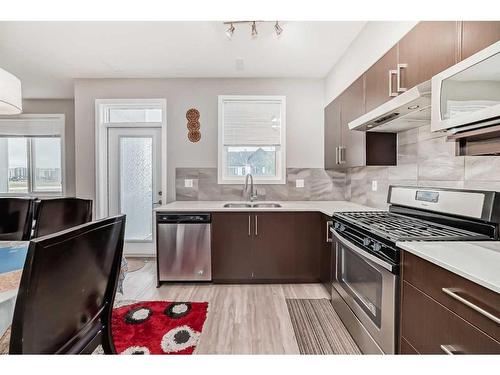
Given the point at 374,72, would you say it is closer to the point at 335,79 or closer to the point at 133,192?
the point at 335,79

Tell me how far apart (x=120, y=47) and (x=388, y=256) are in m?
3.02

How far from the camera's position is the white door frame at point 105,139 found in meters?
3.56

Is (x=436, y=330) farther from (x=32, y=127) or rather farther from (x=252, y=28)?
(x=32, y=127)

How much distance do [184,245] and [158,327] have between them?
0.91m

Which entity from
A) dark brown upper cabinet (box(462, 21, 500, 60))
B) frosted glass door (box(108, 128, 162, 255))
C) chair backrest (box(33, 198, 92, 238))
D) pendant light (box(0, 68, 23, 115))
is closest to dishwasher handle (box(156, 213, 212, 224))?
chair backrest (box(33, 198, 92, 238))

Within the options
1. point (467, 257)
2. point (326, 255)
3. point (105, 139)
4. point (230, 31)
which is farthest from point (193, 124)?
point (467, 257)

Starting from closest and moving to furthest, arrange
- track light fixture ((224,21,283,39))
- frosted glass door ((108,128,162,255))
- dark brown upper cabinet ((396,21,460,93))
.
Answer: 1. dark brown upper cabinet ((396,21,460,93))
2. track light fixture ((224,21,283,39))
3. frosted glass door ((108,128,162,255))

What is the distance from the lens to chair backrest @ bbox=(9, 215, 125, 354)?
0.68m

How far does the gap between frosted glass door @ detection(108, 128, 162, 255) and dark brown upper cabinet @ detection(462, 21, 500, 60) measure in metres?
3.41

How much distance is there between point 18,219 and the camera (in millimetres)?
2148

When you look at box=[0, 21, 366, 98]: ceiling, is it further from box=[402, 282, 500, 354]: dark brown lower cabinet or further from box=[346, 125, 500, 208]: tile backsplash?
box=[402, 282, 500, 354]: dark brown lower cabinet

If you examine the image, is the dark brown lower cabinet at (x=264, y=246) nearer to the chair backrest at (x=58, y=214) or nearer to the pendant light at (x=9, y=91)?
the chair backrest at (x=58, y=214)


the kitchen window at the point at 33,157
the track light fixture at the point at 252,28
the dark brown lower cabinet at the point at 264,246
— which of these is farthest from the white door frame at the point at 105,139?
the kitchen window at the point at 33,157
